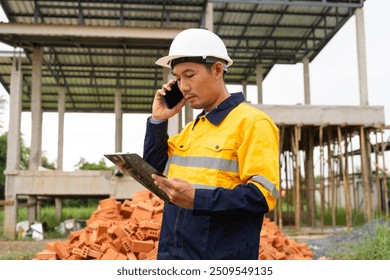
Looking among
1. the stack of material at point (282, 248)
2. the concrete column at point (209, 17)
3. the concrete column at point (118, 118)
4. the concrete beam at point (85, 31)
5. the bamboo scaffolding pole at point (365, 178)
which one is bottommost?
the stack of material at point (282, 248)

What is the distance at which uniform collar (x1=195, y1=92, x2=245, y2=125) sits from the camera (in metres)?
2.01

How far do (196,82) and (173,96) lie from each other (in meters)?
0.28

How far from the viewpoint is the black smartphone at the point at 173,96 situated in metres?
2.22

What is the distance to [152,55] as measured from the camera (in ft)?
61.9

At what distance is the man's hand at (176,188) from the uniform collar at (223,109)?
38cm

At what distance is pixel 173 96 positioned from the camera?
7.30ft

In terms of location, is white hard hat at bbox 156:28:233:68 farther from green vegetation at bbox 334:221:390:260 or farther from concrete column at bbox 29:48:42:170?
concrete column at bbox 29:48:42:170

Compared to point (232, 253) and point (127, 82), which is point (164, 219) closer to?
point (232, 253)

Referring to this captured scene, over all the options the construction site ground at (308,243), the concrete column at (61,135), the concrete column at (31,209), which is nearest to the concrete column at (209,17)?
the construction site ground at (308,243)

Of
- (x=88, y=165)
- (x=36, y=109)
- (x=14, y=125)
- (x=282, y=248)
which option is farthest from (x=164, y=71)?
(x=88, y=165)

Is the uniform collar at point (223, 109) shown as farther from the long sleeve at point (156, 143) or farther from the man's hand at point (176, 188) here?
the man's hand at point (176, 188)

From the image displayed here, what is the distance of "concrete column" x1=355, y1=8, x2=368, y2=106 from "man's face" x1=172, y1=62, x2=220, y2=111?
44.7 ft

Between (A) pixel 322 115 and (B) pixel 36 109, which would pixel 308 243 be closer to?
(A) pixel 322 115

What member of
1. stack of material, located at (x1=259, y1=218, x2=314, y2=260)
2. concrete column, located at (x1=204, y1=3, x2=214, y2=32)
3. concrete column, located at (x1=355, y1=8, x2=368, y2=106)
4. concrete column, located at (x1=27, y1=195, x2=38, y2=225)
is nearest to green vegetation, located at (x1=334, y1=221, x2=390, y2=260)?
stack of material, located at (x1=259, y1=218, x2=314, y2=260)
